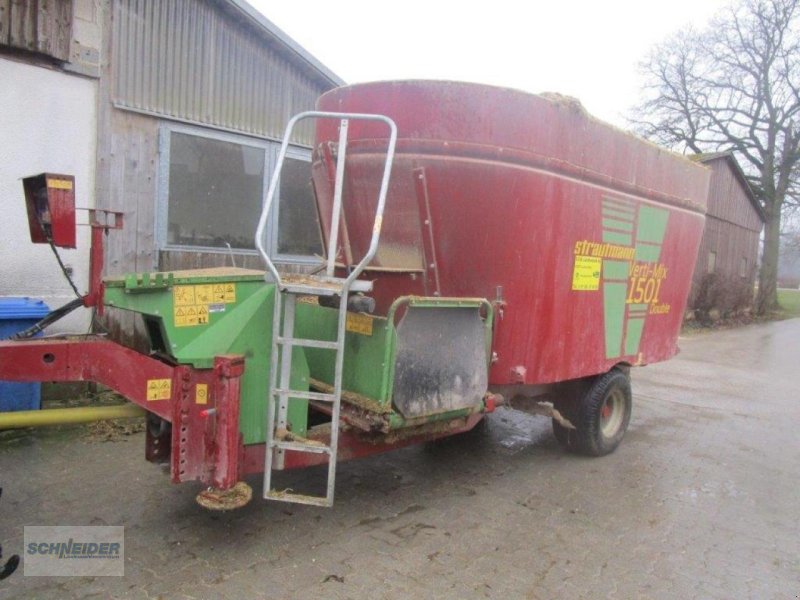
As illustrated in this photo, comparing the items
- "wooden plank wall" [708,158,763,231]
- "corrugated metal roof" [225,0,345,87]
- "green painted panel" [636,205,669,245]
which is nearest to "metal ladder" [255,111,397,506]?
"green painted panel" [636,205,669,245]

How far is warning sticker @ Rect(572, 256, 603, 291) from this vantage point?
4.66 metres

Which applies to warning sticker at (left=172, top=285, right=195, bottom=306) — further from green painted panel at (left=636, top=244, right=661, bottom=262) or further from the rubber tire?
green painted panel at (left=636, top=244, right=661, bottom=262)

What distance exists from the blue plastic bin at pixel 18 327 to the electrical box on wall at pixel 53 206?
195 cm

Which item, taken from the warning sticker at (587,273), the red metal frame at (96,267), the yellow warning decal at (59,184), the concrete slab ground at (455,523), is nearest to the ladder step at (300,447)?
the concrete slab ground at (455,523)

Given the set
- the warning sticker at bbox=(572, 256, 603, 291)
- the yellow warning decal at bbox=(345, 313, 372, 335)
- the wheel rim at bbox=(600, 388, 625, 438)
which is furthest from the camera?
the wheel rim at bbox=(600, 388, 625, 438)

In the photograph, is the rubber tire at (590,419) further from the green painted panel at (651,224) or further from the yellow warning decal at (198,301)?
the yellow warning decal at (198,301)

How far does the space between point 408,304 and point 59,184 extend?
6.52ft

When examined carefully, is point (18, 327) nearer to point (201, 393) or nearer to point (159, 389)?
point (159, 389)

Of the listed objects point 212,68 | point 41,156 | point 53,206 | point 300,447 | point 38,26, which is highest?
point 212,68

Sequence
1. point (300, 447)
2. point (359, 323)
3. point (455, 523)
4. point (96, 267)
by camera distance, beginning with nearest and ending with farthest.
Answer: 1. point (300, 447)
2. point (96, 267)
3. point (359, 323)
4. point (455, 523)

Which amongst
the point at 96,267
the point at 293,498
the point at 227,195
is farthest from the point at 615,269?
the point at 227,195

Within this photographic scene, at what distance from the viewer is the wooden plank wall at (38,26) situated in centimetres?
529

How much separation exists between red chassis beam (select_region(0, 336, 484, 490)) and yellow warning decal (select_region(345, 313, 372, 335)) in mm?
806

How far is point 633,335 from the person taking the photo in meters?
5.57
